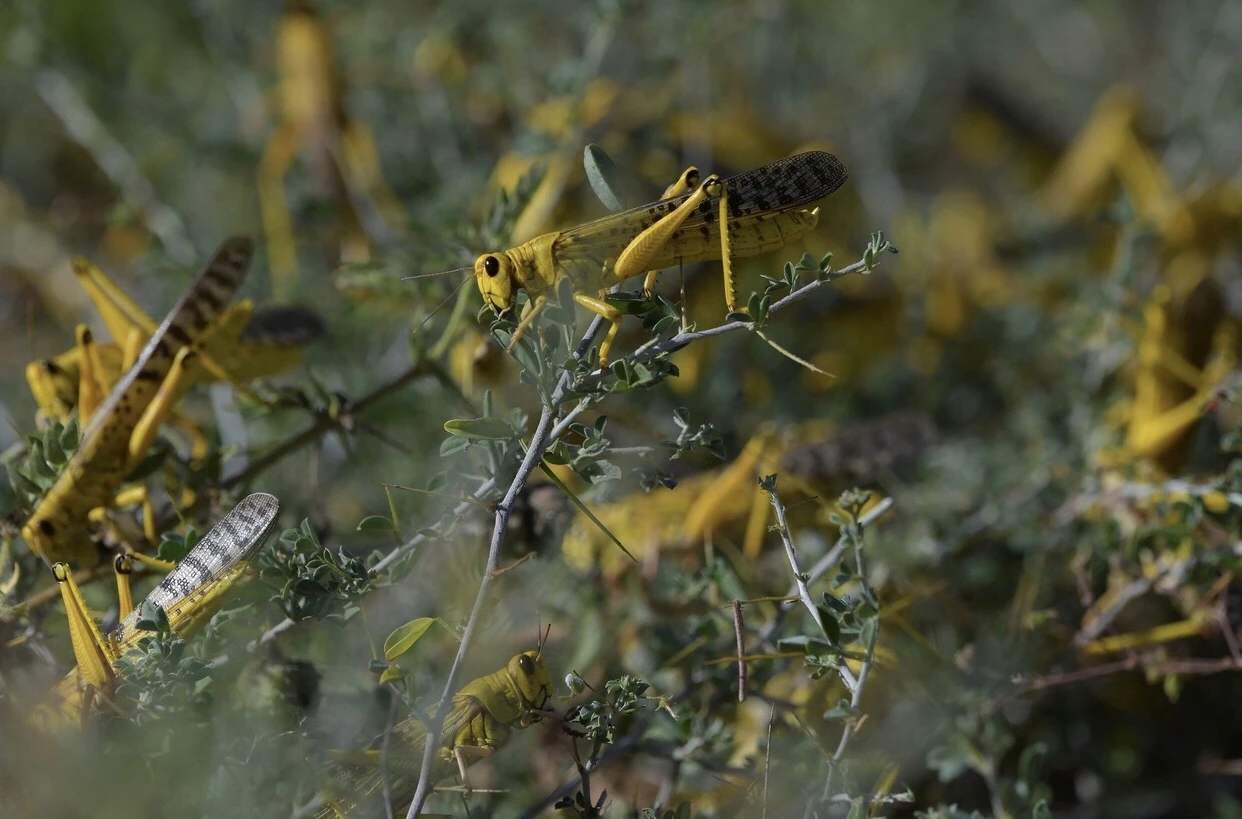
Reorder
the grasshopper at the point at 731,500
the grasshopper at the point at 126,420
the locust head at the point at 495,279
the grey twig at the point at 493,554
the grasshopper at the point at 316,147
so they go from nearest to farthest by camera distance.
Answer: the grey twig at the point at 493,554, the locust head at the point at 495,279, the grasshopper at the point at 126,420, the grasshopper at the point at 731,500, the grasshopper at the point at 316,147

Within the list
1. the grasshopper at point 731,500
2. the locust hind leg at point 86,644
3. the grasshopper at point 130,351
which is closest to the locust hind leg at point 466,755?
the locust hind leg at point 86,644

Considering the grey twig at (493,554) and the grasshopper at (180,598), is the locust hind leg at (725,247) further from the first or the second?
the grasshopper at (180,598)

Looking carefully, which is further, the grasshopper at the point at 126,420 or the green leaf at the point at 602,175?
the grasshopper at the point at 126,420

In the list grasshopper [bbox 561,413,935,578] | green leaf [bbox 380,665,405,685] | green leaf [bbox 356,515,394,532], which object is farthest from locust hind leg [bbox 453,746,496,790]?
grasshopper [bbox 561,413,935,578]

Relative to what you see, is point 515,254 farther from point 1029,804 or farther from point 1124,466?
point 1124,466

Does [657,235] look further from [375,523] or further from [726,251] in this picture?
[375,523]

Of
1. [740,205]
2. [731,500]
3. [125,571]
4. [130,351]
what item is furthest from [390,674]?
[731,500]
